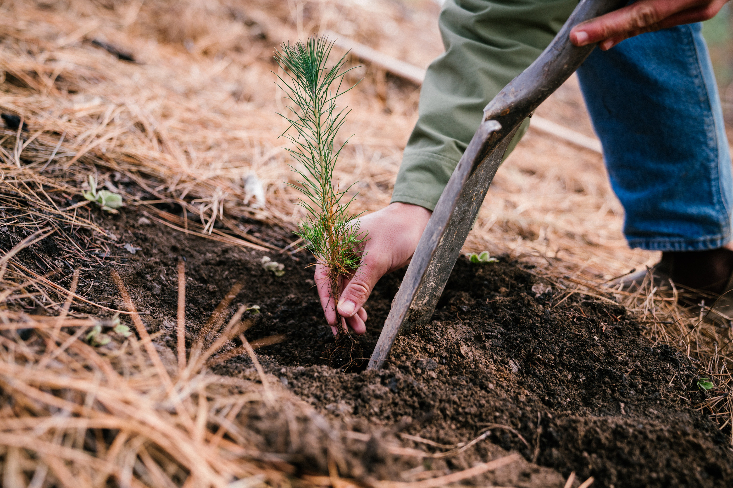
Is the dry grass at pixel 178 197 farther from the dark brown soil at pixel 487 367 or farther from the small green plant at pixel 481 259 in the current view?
the small green plant at pixel 481 259

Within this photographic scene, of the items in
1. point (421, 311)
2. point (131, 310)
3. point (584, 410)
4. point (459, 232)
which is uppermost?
point (459, 232)

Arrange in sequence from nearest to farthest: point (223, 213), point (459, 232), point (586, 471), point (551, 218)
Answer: point (586, 471), point (459, 232), point (223, 213), point (551, 218)

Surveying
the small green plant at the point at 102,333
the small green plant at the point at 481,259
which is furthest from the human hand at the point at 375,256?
the small green plant at the point at 102,333

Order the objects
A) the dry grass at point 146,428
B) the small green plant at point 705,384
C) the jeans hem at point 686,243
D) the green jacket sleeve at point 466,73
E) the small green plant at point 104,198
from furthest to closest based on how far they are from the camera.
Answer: the jeans hem at point 686,243 < the small green plant at point 104,198 < the green jacket sleeve at point 466,73 < the small green plant at point 705,384 < the dry grass at point 146,428

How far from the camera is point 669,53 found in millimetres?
2156

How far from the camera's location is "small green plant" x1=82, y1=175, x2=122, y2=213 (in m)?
2.00

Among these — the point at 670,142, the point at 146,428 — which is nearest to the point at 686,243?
the point at 670,142

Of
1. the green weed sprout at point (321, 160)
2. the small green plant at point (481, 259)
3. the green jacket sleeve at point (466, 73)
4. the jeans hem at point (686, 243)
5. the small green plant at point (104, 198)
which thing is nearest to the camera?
the green weed sprout at point (321, 160)

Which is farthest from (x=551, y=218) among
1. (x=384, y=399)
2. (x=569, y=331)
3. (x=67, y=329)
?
(x=67, y=329)

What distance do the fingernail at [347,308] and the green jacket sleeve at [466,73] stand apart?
0.55 meters

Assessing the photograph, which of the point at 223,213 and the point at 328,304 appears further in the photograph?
the point at 223,213

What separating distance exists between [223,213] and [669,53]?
249 cm

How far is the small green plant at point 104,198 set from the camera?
200cm

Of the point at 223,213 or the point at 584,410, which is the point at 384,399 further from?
the point at 223,213
